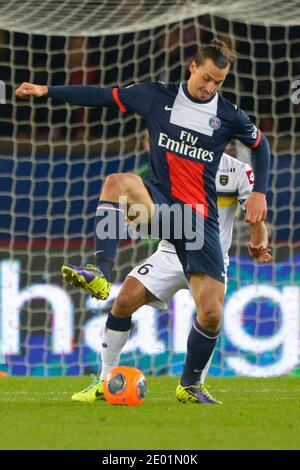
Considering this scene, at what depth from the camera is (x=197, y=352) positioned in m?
6.52

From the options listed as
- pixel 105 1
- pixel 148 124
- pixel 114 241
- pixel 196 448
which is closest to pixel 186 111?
pixel 148 124

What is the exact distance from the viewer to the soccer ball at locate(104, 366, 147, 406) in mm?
6156

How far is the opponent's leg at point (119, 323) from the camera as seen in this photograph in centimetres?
671

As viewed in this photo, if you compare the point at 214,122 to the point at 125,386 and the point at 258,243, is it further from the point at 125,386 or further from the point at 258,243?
the point at 125,386

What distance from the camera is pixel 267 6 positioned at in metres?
9.29

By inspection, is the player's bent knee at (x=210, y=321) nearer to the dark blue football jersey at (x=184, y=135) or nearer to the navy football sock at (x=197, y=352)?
the navy football sock at (x=197, y=352)

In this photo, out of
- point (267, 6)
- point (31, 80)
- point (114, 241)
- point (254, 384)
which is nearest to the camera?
point (114, 241)

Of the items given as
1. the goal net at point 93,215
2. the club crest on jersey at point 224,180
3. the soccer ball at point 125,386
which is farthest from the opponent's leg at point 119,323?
the goal net at point 93,215

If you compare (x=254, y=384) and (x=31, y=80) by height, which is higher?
(x=31, y=80)

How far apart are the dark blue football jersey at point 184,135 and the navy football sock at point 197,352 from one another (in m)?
0.65
